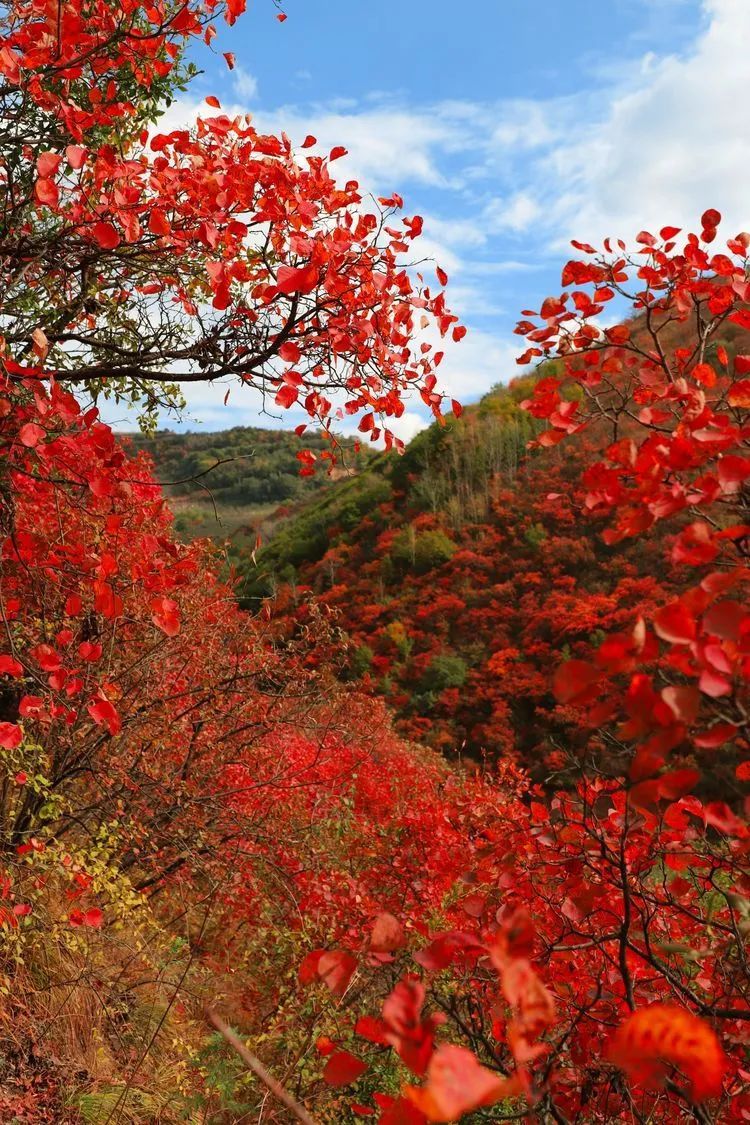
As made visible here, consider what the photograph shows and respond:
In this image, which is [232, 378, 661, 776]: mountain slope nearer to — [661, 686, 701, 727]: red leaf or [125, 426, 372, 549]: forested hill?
[661, 686, 701, 727]: red leaf

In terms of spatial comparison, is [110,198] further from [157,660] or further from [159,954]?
[159,954]

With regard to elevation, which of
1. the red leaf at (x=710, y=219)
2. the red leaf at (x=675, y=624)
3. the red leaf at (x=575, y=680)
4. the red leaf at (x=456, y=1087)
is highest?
the red leaf at (x=710, y=219)

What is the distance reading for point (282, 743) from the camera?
21.5 ft

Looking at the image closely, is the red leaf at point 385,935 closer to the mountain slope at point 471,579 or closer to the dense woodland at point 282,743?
the dense woodland at point 282,743

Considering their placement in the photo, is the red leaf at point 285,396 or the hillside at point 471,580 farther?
the hillside at point 471,580

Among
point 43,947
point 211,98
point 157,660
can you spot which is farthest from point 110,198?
point 43,947

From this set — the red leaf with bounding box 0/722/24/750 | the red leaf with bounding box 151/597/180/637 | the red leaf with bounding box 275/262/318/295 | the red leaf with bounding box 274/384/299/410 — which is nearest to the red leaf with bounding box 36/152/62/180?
the red leaf with bounding box 275/262/318/295

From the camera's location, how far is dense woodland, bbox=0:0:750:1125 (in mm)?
1148

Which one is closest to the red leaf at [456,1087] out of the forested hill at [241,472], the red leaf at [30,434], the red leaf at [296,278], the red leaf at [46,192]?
the red leaf at [30,434]

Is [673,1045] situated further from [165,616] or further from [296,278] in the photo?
[296,278]

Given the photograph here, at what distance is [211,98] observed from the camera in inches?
122

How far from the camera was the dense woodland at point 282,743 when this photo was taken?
1.15 m

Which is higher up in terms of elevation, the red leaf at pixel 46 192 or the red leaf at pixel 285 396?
the red leaf at pixel 46 192

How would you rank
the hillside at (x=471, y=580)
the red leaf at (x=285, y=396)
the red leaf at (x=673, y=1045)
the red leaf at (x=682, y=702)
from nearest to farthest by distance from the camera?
1. the red leaf at (x=673, y=1045)
2. the red leaf at (x=682, y=702)
3. the red leaf at (x=285, y=396)
4. the hillside at (x=471, y=580)
